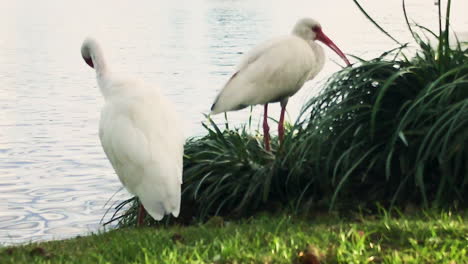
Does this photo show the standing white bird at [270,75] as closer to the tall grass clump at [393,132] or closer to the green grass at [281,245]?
the tall grass clump at [393,132]

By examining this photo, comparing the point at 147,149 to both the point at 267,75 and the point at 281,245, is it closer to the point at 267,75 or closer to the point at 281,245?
the point at 281,245

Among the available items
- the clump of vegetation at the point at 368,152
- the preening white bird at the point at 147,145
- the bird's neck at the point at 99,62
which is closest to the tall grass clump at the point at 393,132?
the clump of vegetation at the point at 368,152

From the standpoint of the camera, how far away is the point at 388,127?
25.0 ft

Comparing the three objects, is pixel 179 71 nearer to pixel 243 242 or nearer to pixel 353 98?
pixel 353 98

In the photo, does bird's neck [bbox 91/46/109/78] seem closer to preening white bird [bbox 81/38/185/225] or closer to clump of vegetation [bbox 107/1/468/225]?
preening white bird [bbox 81/38/185/225]

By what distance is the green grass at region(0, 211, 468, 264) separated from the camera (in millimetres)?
5465

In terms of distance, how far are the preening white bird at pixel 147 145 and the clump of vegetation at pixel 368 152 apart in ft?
2.19

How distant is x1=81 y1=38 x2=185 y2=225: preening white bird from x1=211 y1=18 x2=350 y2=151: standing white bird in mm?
1470

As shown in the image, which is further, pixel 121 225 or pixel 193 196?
pixel 121 225

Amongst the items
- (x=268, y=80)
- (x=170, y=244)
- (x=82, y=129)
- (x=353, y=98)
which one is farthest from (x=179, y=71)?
(x=170, y=244)

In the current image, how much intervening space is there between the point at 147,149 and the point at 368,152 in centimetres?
146

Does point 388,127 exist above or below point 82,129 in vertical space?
above

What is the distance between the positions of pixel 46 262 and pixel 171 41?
2719 centimetres

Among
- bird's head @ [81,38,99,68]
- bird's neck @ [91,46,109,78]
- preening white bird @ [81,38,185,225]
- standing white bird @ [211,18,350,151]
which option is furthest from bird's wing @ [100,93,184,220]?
standing white bird @ [211,18,350,151]
